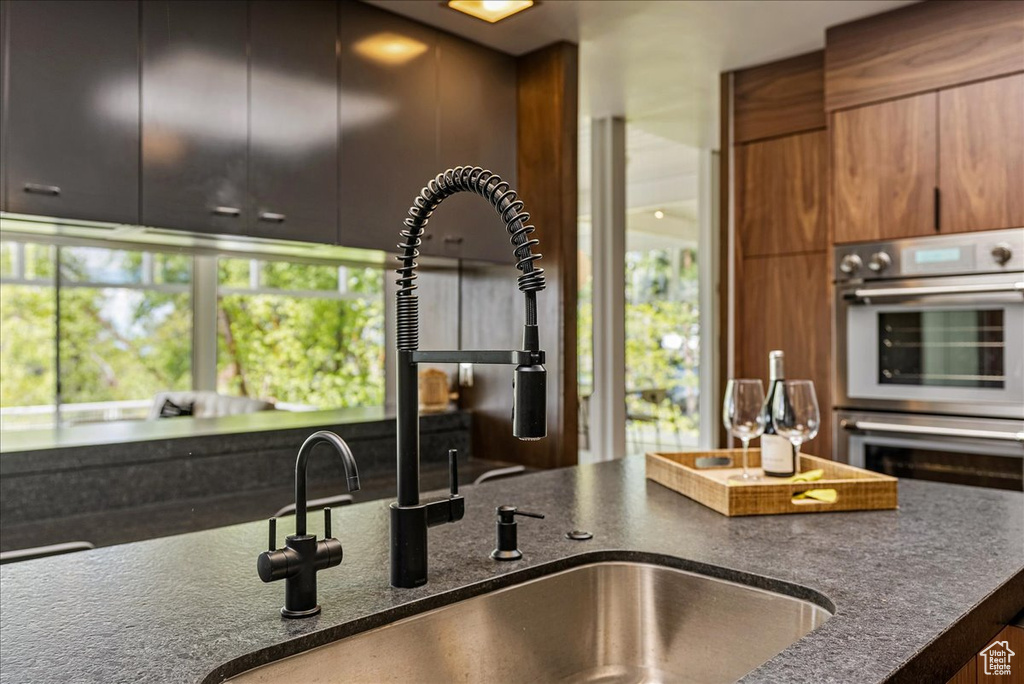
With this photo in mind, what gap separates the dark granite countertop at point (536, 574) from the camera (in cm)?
79

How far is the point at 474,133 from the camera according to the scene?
3.17 m

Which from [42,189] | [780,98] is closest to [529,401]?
[42,189]

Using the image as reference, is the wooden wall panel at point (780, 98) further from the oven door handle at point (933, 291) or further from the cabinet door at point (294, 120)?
the cabinet door at point (294, 120)

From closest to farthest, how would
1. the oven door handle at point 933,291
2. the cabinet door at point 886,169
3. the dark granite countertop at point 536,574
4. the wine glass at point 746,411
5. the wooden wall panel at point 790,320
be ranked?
the dark granite countertop at point 536,574
the wine glass at point 746,411
the oven door handle at point 933,291
the cabinet door at point 886,169
the wooden wall panel at point 790,320

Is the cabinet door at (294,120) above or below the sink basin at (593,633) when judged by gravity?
above

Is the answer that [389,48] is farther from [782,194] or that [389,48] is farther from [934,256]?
[934,256]

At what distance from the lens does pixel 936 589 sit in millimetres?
997

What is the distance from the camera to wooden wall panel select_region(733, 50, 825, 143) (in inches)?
135

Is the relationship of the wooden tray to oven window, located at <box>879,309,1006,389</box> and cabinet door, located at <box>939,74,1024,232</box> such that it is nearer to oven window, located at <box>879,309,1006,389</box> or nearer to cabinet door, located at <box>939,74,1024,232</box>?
oven window, located at <box>879,309,1006,389</box>

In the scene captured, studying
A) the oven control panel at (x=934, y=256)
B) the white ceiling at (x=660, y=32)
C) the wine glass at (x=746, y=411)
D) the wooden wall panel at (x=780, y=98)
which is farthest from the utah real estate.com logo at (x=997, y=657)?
the wooden wall panel at (x=780, y=98)

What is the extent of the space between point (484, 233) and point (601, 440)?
5.66 feet

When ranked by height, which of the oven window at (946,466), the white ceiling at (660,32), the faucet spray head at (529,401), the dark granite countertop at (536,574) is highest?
the white ceiling at (660,32)

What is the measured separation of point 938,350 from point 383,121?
2.24 metres

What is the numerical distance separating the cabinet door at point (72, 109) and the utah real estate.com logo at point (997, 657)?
7.30 feet
